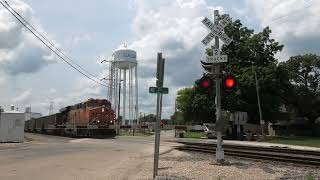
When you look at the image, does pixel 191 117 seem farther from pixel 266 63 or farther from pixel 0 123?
pixel 0 123

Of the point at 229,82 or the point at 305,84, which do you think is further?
the point at 305,84

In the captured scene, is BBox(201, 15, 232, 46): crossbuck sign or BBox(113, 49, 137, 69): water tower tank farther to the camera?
BBox(113, 49, 137, 69): water tower tank

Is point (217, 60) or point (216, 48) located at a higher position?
point (216, 48)

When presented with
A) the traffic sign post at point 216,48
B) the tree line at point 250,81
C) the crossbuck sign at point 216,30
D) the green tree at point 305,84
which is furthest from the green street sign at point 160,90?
the green tree at point 305,84

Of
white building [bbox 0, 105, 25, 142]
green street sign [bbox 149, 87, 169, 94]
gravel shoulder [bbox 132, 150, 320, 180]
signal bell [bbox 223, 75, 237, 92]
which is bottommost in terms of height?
gravel shoulder [bbox 132, 150, 320, 180]

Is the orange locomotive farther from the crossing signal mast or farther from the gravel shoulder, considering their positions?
the crossing signal mast

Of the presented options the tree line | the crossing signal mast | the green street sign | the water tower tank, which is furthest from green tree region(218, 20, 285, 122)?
the green street sign

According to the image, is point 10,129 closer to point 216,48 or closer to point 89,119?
point 89,119

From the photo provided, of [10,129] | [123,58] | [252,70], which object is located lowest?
[10,129]

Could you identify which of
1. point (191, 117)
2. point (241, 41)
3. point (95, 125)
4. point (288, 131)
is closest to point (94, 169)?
point (95, 125)

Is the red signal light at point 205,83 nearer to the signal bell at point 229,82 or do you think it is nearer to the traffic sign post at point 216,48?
the traffic sign post at point 216,48

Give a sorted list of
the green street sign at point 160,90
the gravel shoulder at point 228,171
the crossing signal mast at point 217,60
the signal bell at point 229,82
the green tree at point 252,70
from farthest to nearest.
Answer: the green tree at point 252,70 < the crossing signal mast at point 217,60 < the signal bell at point 229,82 < the gravel shoulder at point 228,171 < the green street sign at point 160,90

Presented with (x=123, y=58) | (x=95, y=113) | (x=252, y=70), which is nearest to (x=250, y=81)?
(x=252, y=70)

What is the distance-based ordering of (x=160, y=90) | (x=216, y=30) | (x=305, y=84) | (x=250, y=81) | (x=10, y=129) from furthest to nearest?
(x=305, y=84), (x=250, y=81), (x=10, y=129), (x=216, y=30), (x=160, y=90)
